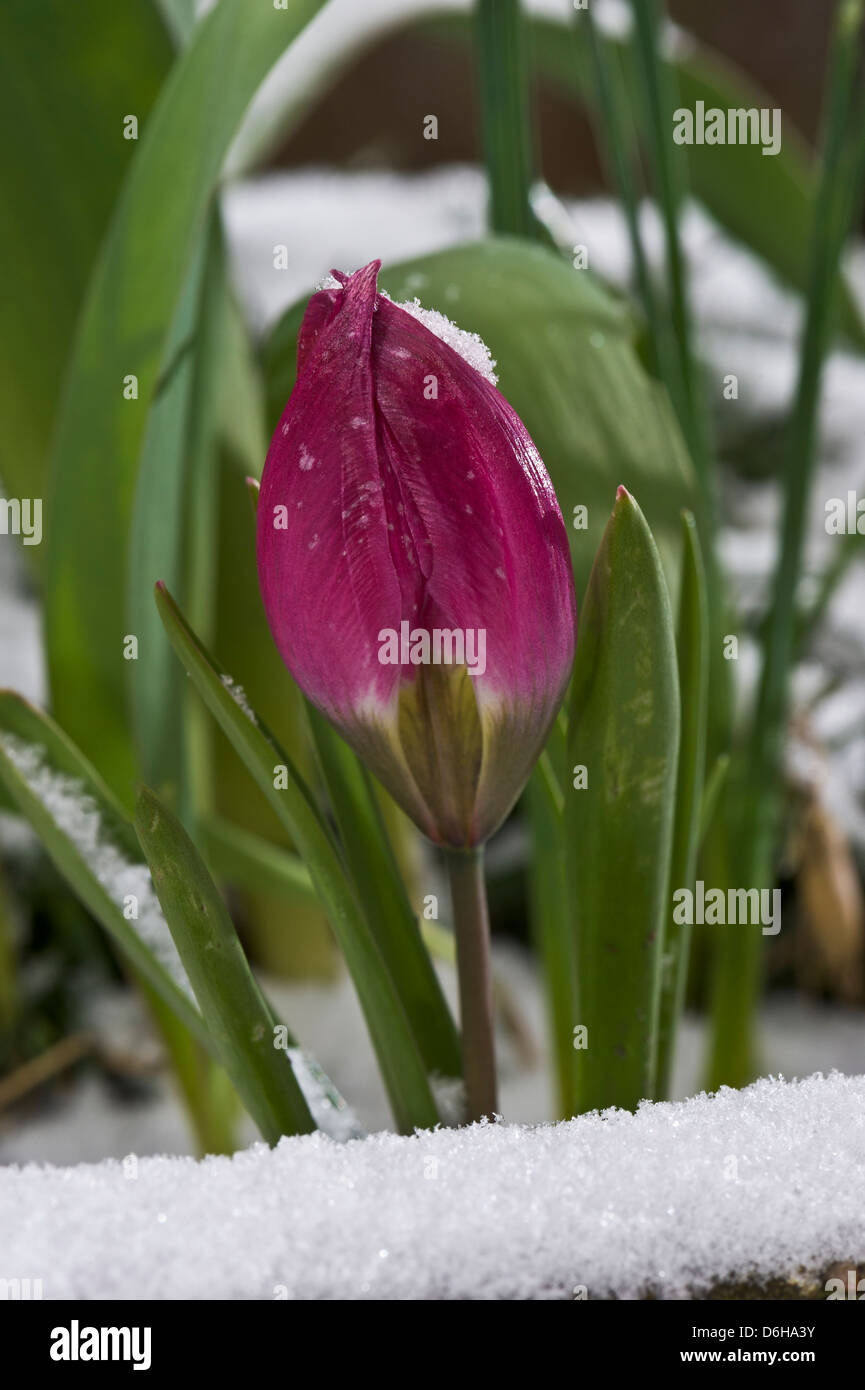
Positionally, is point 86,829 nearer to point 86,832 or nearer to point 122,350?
point 86,832

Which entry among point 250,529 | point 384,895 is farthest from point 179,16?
point 384,895

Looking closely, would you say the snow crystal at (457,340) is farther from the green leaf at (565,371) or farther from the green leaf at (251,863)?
the green leaf at (251,863)

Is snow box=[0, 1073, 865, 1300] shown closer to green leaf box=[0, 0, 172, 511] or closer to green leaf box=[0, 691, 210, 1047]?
green leaf box=[0, 691, 210, 1047]

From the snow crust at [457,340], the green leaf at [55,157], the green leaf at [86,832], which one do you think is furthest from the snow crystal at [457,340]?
the green leaf at [55,157]
